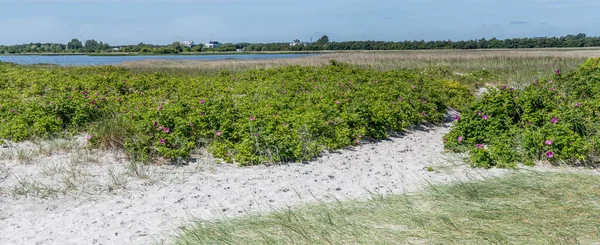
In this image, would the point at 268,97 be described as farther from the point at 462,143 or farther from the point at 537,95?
the point at 537,95

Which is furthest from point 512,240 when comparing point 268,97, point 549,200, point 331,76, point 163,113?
point 331,76

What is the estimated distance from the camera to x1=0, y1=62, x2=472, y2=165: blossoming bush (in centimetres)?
658

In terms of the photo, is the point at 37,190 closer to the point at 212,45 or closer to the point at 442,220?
the point at 442,220

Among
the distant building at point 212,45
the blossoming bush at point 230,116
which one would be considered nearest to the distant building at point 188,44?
the distant building at point 212,45

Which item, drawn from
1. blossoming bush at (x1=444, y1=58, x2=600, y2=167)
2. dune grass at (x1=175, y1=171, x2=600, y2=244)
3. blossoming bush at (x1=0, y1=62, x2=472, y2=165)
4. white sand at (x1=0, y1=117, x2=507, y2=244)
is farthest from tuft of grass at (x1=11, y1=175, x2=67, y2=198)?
blossoming bush at (x1=444, y1=58, x2=600, y2=167)

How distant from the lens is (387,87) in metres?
10.4

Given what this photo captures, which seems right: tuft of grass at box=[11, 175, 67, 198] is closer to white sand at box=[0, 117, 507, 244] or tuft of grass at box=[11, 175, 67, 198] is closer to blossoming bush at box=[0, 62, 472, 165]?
white sand at box=[0, 117, 507, 244]

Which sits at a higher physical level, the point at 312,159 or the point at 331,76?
the point at 331,76

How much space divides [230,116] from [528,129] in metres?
4.50

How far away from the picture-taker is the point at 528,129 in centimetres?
658

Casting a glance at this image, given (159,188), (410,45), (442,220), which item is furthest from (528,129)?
(410,45)

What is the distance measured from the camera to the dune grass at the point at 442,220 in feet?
12.4

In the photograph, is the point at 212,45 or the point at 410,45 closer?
the point at 410,45

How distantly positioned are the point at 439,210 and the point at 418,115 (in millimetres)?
4804
